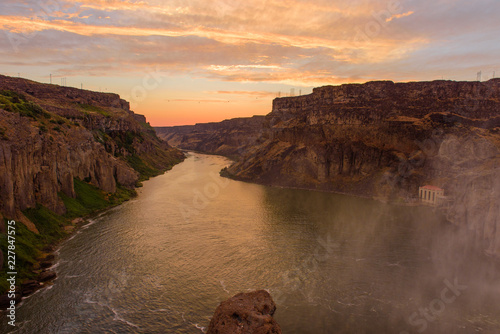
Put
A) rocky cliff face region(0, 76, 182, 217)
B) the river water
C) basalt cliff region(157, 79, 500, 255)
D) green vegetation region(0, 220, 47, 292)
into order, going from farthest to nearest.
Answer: basalt cliff region(157, 79, 500, 255) → rocky cliff face region(0, 76, 182, 217) → green vegetation region(0, 220, 47, 292) → the river water

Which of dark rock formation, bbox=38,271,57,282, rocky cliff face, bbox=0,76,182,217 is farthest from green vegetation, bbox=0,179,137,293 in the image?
rocky cliff face, bbox=0,76,182,217

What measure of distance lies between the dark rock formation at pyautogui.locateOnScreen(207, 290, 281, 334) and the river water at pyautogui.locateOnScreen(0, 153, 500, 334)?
3677 millimetres

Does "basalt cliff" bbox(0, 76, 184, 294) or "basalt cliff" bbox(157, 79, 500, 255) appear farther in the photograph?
"basalt cliff" bbox(157, 79, 500, 255)

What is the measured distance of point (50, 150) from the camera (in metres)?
53.7

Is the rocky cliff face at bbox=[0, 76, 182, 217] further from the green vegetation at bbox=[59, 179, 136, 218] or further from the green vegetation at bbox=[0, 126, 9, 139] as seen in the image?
the green vegetation at bbox=[59, 179, 136, 218]

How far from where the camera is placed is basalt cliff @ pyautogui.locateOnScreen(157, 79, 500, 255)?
77.4 meters

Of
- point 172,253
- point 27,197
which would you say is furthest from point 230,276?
point 27,197

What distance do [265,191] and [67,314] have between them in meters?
66.1

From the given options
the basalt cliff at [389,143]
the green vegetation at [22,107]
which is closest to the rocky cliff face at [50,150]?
the green vegetation at [22,107]

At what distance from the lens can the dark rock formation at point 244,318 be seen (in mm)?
23734

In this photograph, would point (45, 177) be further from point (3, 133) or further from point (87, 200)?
point (87, 200)

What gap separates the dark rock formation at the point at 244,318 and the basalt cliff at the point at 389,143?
45.4 metres

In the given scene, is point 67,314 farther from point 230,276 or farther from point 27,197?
point 27,197

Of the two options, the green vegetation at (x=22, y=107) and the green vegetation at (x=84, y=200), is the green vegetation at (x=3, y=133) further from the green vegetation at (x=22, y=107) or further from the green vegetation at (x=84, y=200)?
the green vegetation at (x=84, y=200)
